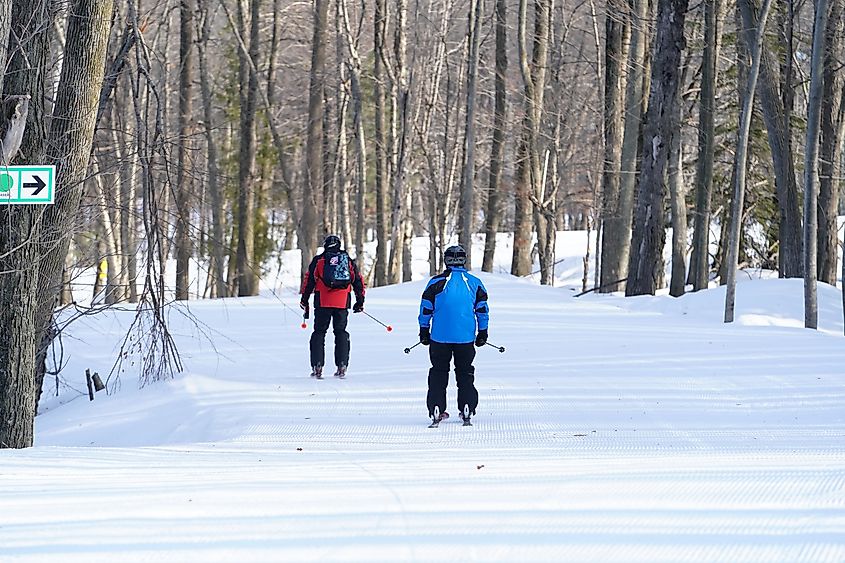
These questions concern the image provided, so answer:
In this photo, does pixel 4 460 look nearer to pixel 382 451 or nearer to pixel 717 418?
pixel 382 451

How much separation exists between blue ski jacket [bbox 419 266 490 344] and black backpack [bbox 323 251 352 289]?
300cm

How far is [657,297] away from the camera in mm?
21469

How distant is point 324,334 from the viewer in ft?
42.6

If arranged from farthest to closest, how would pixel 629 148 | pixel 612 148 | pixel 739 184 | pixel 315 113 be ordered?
pixel 315 113
pixel 612 148
pixel 629 148
pixel 739 184

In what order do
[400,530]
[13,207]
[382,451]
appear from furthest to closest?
[13,207] < [382,451] < [400,530]

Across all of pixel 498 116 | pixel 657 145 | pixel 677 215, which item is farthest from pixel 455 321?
pixel 498 116

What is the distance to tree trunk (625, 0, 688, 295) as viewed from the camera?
2212cm

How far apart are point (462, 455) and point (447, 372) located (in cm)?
213

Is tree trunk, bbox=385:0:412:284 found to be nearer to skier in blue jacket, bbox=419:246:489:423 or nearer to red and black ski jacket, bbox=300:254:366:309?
red and black ski jacket, bbox=300:254:366:309

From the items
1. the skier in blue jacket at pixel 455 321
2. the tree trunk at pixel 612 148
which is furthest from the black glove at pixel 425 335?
the tree trunk at pixel 612 148

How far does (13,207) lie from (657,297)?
14641mm

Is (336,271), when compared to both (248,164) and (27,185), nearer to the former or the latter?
(27,185)

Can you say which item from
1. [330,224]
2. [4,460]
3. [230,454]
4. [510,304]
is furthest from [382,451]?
[330,224]

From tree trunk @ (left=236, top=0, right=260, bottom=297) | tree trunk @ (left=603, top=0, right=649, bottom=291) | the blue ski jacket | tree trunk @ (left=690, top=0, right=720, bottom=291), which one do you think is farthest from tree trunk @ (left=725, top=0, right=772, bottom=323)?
tree trunk @ (left=236, top=0, right=260, bottom=297)
